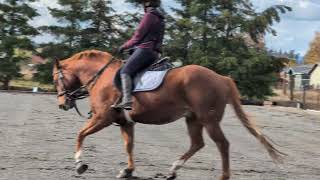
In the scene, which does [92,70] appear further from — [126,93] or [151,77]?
[151,77]

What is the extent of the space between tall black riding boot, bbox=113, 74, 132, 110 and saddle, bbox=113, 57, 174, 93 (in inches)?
3.5

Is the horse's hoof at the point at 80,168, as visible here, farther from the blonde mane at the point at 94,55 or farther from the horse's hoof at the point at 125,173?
the blonde mane at the point at 94,55

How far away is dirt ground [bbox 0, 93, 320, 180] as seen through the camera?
923 cm

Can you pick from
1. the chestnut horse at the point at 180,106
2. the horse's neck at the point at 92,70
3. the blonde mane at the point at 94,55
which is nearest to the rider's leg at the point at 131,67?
the chestnut horse at the point at 180,106

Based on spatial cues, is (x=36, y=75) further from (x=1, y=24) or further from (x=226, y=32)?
→ (x=226, y=32)

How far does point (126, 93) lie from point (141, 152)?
130 inches

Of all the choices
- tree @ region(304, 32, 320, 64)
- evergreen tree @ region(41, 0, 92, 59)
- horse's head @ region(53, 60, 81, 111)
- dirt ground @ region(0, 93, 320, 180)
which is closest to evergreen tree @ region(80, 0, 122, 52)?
evergreen tree @ region(41, 0, 92, 59)

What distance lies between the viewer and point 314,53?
11688 cm

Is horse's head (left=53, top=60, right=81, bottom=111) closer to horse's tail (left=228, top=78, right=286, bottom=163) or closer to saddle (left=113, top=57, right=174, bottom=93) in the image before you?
saddle (left=113, top=57, right=174, bottom=93)

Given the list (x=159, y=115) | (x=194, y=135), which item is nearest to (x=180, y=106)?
(x=159, y=115)

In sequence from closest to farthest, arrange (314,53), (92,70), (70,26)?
(92,70), (70,26), (314,53)

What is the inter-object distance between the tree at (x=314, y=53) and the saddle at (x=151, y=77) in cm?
10410

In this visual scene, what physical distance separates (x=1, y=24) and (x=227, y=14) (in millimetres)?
19654

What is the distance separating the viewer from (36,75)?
53812 mm
